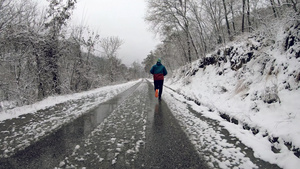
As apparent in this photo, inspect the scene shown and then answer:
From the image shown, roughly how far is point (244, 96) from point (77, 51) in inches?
530

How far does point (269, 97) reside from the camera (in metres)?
4.36

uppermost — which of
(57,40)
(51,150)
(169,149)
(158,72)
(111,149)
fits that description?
(57,40)

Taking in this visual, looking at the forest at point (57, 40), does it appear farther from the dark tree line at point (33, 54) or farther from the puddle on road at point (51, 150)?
the puddle on road at point (51, 150)

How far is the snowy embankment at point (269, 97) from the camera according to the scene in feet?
8.70

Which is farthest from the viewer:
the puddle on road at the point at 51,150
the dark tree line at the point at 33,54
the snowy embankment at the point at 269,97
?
the dark tree line at the point at 33,54

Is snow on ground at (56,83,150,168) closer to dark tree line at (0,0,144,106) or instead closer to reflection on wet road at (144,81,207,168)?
reflection on wet road at (144,81,207,168)

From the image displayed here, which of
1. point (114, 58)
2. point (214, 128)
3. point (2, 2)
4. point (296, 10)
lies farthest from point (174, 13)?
point (114, 58)

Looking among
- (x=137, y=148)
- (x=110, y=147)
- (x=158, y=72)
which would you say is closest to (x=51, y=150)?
(x=110, y=147)

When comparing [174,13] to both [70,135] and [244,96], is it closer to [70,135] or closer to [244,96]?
[244,96]

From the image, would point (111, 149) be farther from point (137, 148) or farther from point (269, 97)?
point (269, 97)

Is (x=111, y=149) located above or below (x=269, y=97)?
below

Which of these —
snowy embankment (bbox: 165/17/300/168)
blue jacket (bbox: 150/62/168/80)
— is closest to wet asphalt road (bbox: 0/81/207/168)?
snowy embankment (bbox: 165/17/300/168)

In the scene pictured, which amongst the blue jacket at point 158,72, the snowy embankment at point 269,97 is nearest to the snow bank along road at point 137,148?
the snowy embankment at point 269,97

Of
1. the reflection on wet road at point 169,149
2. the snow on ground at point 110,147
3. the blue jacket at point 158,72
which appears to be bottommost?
the reflection on wet road at point 169,149
